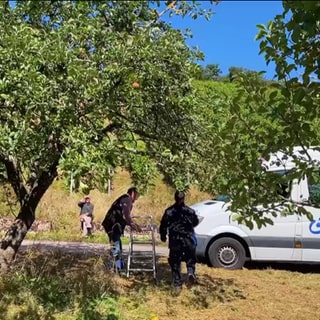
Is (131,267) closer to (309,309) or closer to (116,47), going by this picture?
(309,309)

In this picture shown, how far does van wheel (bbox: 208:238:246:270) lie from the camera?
412 inches

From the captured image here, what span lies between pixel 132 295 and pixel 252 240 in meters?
3.79

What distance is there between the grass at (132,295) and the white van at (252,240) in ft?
3.09

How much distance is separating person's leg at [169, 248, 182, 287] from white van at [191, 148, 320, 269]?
192 centimetres

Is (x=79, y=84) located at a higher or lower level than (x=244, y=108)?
higher

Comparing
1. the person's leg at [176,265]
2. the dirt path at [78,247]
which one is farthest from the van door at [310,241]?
the dirt path at [78,247]

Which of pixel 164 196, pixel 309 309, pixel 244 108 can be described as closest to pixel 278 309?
pixel 309 309

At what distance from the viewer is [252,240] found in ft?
34.1

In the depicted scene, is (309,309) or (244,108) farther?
(309,309)

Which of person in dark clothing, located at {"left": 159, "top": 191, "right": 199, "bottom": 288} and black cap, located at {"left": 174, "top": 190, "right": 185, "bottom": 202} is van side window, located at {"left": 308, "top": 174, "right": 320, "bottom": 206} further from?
person in dark clothing, located at {"left": 159, "top": 191, "right": 199, "bottom": 288}

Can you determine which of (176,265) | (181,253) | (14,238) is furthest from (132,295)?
(14,238)

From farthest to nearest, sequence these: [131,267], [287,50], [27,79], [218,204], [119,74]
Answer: [218,204] → [131,267] → [119,74] → [27,79] → [287,50]

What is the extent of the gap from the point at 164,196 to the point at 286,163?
53.7 feet

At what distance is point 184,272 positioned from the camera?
9617 millimetres
